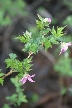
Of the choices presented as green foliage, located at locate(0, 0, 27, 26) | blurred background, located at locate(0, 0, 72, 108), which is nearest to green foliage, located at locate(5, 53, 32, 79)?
blurred background, located at locate(0, 0, 72, 108)

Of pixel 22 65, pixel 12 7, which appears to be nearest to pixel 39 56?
pixel 12 7

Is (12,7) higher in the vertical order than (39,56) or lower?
higher

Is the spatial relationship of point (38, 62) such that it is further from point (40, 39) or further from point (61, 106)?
point (40, 39)

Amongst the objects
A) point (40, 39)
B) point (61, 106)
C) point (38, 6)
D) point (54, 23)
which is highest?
point (38, 6)

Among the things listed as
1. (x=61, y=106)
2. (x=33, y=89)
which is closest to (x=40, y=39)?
(x=61, y=106)

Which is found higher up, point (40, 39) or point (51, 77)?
point (51, 77)

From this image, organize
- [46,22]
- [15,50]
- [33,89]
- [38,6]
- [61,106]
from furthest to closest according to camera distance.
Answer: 1. [38,6]
2. [15,50]
3. [33,89]
4. [61,106]
5. [46,22]

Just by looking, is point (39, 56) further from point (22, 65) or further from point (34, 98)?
point (22, 65)

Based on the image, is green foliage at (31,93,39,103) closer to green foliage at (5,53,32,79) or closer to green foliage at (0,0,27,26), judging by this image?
green foliage at (0,0,27,26)

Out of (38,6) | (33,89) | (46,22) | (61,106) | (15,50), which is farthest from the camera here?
(38,6)
